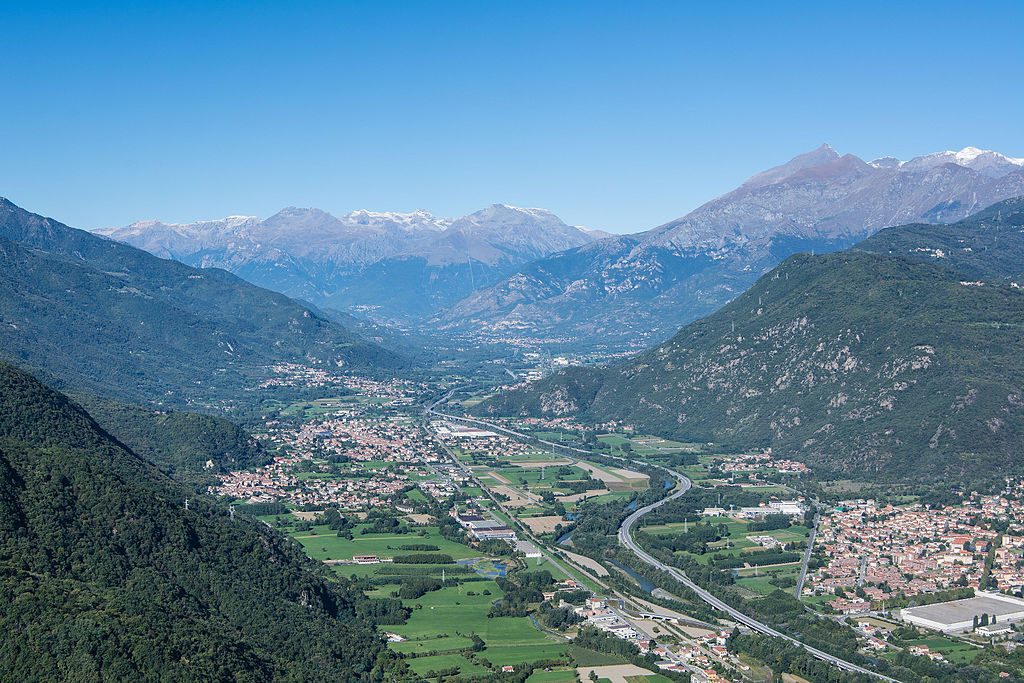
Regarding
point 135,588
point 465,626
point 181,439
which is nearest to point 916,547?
point 465,626

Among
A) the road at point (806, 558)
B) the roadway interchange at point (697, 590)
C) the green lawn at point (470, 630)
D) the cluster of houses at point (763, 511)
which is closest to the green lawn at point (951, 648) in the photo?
the roadway interchange at point (697, 590)

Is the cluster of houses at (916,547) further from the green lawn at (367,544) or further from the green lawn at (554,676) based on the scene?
the green lawn at (367,544)

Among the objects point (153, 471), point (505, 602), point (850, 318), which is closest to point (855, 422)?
point (850, 318)

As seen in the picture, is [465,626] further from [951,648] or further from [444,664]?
[951,648]

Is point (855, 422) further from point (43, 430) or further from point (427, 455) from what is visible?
point (43, 430)

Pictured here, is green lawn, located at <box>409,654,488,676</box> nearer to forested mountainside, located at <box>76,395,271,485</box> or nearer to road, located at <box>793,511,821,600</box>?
road, located at <box>793,511,821,600</box>
